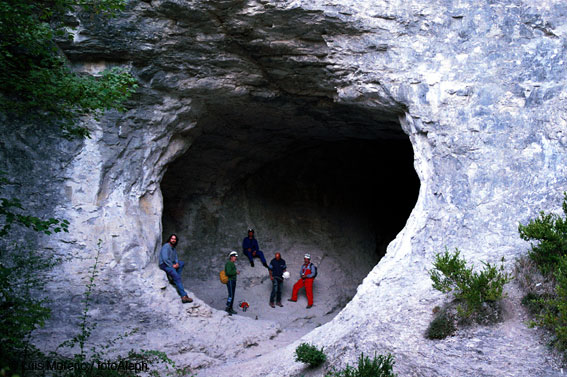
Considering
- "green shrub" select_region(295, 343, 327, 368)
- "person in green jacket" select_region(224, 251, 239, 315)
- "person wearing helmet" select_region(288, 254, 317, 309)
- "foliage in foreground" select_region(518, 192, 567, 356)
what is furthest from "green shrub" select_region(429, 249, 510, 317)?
"person wearing helmet" select_region(288, 254, 317, 309)

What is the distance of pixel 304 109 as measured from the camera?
11.2 meters

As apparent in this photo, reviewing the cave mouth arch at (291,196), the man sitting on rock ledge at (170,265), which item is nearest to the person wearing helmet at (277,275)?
the cave mouth arch at (291,196)

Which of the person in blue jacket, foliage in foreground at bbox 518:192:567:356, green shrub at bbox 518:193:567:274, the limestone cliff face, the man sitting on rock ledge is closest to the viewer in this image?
foliage in foreground at bbox 518:192:567:356

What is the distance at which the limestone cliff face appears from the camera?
721cm

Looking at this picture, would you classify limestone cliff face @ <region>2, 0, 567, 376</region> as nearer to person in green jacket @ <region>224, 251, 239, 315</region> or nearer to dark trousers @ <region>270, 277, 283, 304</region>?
person in green jacket @ <region>224, 251, 239, 315</region>

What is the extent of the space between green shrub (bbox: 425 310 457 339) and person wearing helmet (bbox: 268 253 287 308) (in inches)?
226

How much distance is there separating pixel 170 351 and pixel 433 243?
14.6 ft

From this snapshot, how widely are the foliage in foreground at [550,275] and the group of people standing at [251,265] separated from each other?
224 inches

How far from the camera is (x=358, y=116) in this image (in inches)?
432

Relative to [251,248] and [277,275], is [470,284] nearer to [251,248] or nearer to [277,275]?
[277,275]

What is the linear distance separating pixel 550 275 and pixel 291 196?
8772 millimetres

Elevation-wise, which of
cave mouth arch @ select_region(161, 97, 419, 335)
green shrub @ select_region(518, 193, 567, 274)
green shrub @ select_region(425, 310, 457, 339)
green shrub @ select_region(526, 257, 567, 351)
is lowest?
green shrub @ select_region(425, 310, 457, 339)

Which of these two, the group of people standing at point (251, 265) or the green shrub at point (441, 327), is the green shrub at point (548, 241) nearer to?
the green shrub at point (441, 327)

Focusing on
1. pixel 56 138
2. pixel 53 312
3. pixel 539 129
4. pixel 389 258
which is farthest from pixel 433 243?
pixel 56 138
